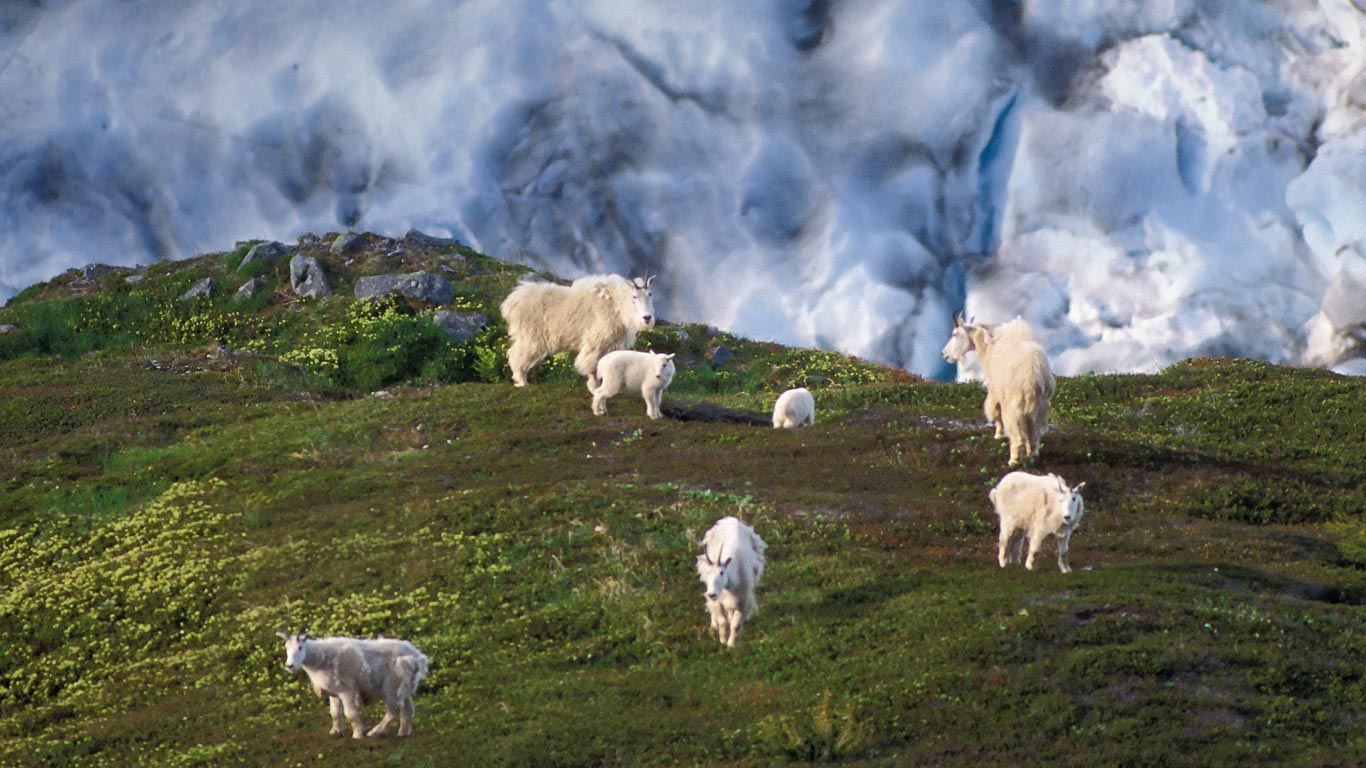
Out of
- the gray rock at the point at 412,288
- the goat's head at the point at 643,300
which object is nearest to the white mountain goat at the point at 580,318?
the goat's head at the point at 643,300

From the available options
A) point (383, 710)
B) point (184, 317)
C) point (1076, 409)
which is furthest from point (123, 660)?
point (184, 317)

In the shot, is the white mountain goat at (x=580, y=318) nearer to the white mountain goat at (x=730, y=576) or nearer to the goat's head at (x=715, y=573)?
the white mountain goat at (x=730, y=576)

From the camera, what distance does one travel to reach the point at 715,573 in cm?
1742

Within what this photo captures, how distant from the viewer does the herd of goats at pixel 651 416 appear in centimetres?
1625

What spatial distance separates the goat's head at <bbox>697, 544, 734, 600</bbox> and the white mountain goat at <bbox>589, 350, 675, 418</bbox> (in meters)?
12.9

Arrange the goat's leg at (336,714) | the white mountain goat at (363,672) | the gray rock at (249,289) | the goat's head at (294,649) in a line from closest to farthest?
the goat's head at (294,649) < the white mountain goat at (363,672) < the goat's leg at (336,714) < the gray rock at (249,289)

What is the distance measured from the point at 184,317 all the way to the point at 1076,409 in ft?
103

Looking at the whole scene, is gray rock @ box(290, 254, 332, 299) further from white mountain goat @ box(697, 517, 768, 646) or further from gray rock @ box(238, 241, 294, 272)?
white mountain goat @ box(697, 517, 768, 646)

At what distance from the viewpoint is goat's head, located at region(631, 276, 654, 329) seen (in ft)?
104

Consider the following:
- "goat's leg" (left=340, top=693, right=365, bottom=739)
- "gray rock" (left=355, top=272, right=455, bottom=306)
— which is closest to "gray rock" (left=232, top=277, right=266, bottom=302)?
"gray rock" (left=355, top=272, right=455, bottom=306)

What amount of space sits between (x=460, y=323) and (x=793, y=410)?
1694 cm

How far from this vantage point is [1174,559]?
70.0 feet

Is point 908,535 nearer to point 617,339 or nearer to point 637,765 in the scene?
point 637,765

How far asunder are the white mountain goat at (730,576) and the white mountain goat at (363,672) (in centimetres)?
369
